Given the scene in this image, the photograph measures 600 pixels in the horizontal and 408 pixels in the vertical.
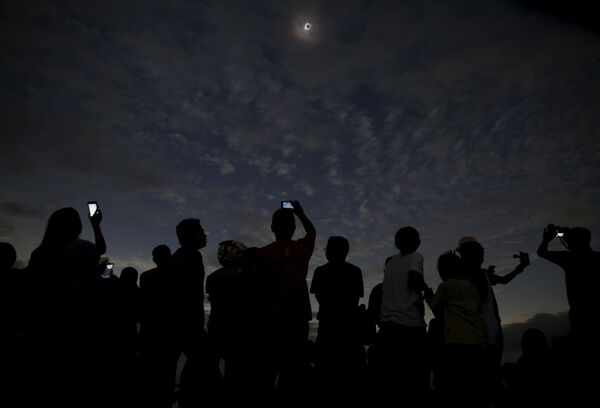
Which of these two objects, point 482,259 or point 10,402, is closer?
point 10,402

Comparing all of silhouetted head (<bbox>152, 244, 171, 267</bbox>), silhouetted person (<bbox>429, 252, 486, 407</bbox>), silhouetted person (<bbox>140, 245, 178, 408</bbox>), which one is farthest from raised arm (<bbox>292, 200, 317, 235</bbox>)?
silhouetted head (<bbox>152, 244, 171, 267</bbox>)

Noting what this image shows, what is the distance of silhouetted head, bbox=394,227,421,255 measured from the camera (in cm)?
464

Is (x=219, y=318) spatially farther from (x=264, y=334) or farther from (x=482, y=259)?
(x=482, y=259)

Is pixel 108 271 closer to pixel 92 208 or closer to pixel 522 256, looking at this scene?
pixel 92 208

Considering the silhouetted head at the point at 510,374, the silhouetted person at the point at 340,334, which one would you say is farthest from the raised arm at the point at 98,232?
the silhouetted head at the point at 510,374

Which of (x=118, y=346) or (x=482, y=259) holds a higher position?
(x=482, y=259)

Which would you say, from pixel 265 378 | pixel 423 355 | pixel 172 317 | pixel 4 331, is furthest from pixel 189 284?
pixel 423 355

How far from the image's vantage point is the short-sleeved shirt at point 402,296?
4.28 metres

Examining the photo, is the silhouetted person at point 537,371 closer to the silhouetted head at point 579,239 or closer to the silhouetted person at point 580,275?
the silhouetted person at point 580,275

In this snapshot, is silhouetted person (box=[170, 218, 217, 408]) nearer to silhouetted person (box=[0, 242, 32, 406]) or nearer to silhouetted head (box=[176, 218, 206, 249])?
silhouetted head (box=[176, 218, 206, 249])

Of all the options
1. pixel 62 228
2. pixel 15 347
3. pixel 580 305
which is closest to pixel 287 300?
pixel 62 228

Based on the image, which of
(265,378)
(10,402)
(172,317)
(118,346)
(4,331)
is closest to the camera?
(10,402)

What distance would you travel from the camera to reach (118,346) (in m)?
4.97

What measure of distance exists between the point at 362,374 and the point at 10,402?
3726 mm
